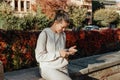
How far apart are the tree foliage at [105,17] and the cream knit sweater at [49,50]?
51.0 metres

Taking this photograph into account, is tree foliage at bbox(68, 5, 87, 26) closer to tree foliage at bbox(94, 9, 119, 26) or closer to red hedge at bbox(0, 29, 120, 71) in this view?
tree foliage at bbox(94, 9, 119, 26)

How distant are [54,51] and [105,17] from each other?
170 feet

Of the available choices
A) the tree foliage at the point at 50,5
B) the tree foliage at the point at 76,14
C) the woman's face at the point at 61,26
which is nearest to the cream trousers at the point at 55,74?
the woman's face at the point at 61,26

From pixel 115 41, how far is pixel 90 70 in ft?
17.5

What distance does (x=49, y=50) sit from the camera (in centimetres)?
451

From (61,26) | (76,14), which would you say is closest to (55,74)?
(61,26)

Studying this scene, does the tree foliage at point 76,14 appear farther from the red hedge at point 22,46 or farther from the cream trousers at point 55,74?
the cream trousers at point 55,74

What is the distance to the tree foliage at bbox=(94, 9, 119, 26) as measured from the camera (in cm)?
5509

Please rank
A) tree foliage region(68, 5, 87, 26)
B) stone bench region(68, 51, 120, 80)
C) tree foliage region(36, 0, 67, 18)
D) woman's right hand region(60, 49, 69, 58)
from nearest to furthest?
woman's right hand region(60, 49, 69, 58) < stone bench region(68, 51, 120, 80) < tree foliage region(68, 5, 87, 26) < tree foliage region(36, 0, 67, 18)

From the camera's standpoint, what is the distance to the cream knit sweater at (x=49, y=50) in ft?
14.5

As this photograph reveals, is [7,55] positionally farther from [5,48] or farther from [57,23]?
[57,23]

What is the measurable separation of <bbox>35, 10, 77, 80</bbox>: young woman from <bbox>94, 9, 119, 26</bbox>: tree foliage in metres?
51.0

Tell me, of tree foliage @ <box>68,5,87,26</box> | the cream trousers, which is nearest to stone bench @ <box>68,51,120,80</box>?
the cream trousers

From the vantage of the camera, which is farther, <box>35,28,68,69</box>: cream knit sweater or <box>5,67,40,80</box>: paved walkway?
<box>5,67,40,80</box>: paved walkway
